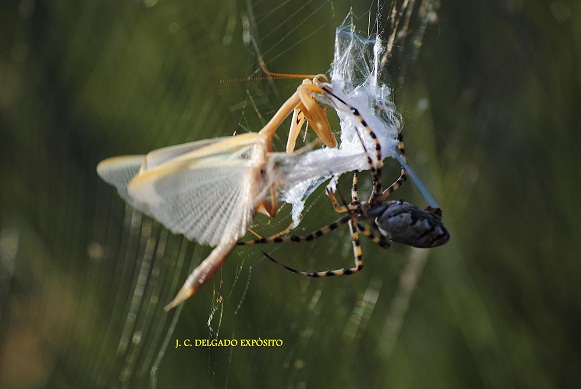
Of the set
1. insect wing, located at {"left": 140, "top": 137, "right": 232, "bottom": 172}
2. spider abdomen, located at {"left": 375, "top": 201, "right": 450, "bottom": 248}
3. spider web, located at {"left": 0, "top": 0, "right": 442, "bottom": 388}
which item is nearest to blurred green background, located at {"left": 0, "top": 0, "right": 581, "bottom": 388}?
spider web, located at {"left": 0, "top": 0, "right": 442, "bottom": 388}

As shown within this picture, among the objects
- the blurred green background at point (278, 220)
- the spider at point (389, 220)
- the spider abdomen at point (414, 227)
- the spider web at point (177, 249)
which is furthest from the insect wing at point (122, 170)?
the spider web at point (177, 249)

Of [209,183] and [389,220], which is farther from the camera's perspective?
[389,220]

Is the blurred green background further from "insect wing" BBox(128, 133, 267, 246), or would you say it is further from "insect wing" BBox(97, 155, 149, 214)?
"insect wing" BBox(97, 155, 149, 214)

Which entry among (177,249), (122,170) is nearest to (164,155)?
(122,170)

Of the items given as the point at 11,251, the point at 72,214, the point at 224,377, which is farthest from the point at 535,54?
the point at 11,251

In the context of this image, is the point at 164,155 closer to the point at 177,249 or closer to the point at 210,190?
the point at 210,190

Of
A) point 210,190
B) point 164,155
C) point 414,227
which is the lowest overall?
point 414,227

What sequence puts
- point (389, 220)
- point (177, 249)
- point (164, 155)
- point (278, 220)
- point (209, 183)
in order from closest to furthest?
point (164, 155) → point (209, 183) → point (389, 220) → point (278, 220) → point (177, 249)
